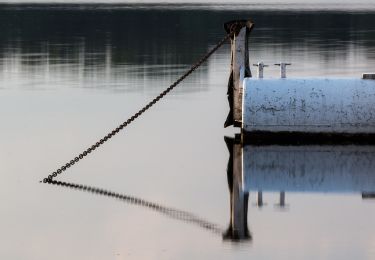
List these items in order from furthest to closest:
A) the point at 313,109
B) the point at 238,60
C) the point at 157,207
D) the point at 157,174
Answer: the point at 238,60 < the point at 313,109 < the point at 157,174 < the point at 157,207

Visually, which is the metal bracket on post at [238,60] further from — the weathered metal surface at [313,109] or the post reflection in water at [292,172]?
the weathered metal surface at [313,109]

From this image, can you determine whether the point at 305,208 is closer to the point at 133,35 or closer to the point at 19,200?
the point at 19,200

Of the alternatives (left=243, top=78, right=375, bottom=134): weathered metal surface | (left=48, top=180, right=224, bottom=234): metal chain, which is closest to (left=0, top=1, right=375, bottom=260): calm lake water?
(left=48, top=180, right=224, bottom=234): metal chain

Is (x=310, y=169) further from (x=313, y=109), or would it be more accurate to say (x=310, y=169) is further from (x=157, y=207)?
(x=157, y=207)

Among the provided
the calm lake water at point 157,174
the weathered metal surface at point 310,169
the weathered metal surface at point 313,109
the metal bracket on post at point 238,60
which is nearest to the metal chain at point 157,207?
the calm lake water at point 157,174

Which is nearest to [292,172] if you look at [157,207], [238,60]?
[157,207]

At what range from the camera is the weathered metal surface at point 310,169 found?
21344 mm

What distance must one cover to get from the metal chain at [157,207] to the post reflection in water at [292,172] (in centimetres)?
33

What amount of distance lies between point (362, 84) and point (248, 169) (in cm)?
348

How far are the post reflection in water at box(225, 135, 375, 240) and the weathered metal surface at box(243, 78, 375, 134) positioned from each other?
41cm

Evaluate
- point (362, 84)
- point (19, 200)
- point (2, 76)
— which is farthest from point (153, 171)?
point (2, 76)

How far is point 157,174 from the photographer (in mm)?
22547

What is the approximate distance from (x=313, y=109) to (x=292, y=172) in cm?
261

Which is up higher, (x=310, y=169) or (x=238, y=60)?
(x=238, y=60)
